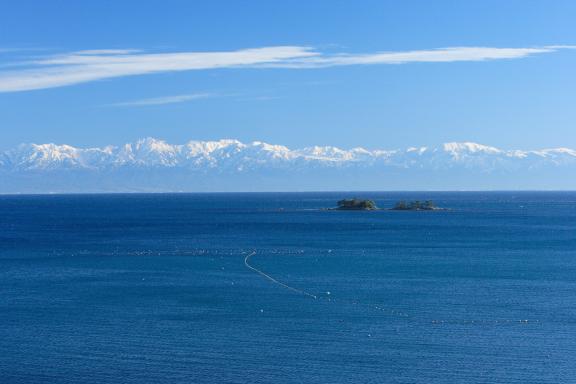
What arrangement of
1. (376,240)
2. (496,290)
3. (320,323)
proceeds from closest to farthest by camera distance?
(320,323), (496,290), (376,240)

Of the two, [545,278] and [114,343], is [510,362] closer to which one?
[114,343]

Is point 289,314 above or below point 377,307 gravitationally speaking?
below

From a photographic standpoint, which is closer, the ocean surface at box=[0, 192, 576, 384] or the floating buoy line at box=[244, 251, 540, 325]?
the ocean surface at box=[0, 192, 576, 384]

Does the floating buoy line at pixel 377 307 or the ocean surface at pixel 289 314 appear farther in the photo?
the floating buoy line at pixel 377 307

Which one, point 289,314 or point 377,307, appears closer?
point 289,314

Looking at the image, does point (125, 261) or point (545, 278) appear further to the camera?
point (125, 261)

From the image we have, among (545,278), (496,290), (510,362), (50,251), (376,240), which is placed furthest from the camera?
(376,240)

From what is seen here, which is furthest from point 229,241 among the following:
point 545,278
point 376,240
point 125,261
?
point 545,278
